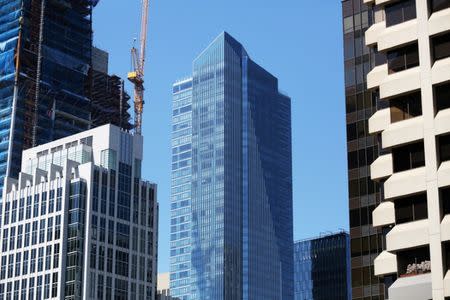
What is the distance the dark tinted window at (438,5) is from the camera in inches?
2623

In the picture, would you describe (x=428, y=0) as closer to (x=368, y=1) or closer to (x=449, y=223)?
(x=368, y=1)

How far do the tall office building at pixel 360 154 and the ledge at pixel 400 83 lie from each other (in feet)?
106

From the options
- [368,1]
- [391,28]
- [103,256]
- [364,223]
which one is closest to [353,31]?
[364,223]

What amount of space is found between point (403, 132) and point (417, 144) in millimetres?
1159

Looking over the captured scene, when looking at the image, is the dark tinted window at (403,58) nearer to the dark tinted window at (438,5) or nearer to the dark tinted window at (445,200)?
the dark tinted window at (438,5)

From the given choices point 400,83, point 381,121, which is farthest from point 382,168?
point 400,83

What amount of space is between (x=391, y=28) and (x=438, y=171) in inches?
453

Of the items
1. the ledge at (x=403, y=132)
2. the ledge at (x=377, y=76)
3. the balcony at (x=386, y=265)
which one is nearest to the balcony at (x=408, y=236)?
the ledge at (x=403, y=132)

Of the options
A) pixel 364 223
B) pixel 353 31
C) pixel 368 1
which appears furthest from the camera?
pixel 353 31

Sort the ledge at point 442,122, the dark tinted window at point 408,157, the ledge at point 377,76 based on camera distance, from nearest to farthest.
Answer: the ledge at point 442,122 → the dark tinted window at point 408,157 → the ledge at point 377,76

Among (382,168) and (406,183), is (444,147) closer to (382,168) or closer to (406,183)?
(406,183)

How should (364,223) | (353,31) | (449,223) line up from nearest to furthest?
(449,223) < (364,223) < (353,31)

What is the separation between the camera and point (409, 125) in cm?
6494

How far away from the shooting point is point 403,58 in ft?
224
